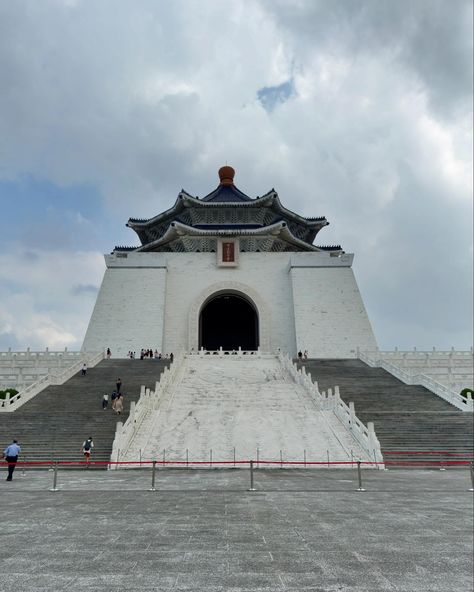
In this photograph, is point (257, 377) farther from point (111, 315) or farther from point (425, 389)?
point (111, 315)

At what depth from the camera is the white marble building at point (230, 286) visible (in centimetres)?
2939

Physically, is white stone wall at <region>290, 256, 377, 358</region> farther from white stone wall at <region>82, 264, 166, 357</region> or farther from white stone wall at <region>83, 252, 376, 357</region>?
white stone wall at <region>82, 264, 166, 357</region>

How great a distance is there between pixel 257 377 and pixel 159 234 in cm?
2292

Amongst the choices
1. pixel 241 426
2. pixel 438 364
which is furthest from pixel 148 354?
pixel 438 364

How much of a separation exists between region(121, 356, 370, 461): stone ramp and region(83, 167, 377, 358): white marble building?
501 inches

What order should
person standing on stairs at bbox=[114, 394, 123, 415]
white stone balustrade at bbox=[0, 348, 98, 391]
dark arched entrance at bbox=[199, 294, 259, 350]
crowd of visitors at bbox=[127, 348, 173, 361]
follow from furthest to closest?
dark arched entrance at bbox=[199, 294, 259, 350] → crowd of visitors at bbox=[127, 348, 173, 361] → white stone balustrade at bbox=[0, 348, 98, 391] → person standing on stairs at bbox=[114, 394, 123, 415]

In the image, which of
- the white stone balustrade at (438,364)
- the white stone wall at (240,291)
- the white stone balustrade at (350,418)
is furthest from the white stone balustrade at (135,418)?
the white stone wall at (240,291)

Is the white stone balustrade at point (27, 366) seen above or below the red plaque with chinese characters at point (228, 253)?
below

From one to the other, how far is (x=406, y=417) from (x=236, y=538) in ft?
37.1

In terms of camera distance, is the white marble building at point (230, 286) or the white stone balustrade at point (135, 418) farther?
the white marble building at point (230, 286)

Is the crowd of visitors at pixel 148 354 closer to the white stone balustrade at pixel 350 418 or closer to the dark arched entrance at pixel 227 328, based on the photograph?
the white stone balustrade at pixel 350 418

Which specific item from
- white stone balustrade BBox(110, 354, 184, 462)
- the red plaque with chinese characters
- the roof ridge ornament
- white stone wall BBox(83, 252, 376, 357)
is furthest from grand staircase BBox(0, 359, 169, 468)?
the roof ridge ornament

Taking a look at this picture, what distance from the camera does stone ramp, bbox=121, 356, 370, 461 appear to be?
11.7 meters

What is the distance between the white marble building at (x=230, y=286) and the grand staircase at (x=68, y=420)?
33.5 feet
